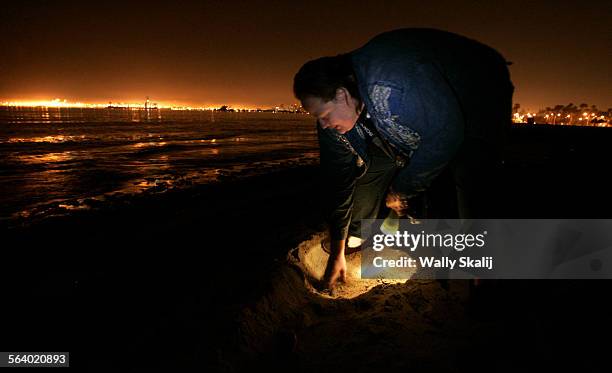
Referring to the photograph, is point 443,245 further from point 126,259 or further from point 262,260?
point 126,259

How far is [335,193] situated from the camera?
112 inches

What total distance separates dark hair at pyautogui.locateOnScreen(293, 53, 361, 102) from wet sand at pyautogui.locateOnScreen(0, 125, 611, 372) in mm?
1378

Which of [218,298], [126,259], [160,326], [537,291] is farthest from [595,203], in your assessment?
[126,259]

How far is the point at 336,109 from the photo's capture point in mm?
1854

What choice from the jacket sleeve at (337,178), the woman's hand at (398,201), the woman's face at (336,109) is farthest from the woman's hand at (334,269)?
the woman's face at (336,109)

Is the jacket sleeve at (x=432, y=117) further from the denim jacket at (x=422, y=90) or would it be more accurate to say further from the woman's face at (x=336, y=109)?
the woman's face at (x=336, y=109)

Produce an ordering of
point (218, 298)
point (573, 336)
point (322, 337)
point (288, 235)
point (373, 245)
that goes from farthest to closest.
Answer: point (288, 235) → point (373, 245) → point (218, 298) → point (322, 337) → point (573, 336)

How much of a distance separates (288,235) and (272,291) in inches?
54.6

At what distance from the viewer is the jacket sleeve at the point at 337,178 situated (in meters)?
2.62

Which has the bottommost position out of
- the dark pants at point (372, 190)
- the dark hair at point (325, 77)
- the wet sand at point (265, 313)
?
the wet sand at point (265, 313)

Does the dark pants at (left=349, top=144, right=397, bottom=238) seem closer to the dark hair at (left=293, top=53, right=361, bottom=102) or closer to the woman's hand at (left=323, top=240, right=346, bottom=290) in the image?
the woman's hand at (left=323, top=240, right=346, bottom=290)

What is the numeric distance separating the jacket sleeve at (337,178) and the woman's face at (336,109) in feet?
1.93

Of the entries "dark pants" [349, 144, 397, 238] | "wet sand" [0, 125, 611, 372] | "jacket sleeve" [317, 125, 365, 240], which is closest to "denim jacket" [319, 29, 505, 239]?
"jacket sleeve" [317, 125, 365, 240]

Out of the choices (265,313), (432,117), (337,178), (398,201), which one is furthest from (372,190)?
(432,117)
